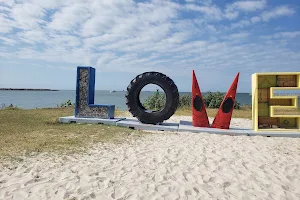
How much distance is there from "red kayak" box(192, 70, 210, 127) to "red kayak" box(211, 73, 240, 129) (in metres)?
0.48

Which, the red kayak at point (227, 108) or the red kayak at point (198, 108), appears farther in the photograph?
the red kayak at point (198, 108)

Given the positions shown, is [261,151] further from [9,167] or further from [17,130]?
[17,130]

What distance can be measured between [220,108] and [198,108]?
2.65 ft

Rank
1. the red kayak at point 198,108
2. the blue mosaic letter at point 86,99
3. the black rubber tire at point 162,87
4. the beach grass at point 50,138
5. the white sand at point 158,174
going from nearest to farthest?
the white sand at point 158,174
the beach grass at point 50,138
the red kayak at point 198,108
the black rubber tire at point 162,87
the blue mosaic letter at point 86,99

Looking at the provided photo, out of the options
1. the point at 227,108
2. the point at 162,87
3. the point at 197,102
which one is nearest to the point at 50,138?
the point at 162,87

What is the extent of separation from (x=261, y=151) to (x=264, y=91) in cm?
355

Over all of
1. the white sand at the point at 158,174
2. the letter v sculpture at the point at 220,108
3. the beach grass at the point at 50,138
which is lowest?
the white sand at the point at 158,174

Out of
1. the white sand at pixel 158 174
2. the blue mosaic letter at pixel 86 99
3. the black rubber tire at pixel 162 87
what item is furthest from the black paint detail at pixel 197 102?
the blue mosaic letter at pixel 86 99

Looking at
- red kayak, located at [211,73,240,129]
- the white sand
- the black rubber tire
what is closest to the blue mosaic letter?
the black rubber tire

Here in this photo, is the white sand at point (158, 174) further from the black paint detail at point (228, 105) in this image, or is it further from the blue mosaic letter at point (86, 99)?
the blue mosaic letter at point (86, 99)

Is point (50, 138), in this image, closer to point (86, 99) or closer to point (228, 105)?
point (86, 99)

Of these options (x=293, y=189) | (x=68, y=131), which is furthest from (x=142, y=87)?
(x=293, y=189)

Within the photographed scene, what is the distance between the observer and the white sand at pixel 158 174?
3.69 meters

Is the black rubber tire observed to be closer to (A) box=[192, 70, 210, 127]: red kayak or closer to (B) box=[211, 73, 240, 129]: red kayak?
(A) box=[192, 70, 210, 127]: red kayak
